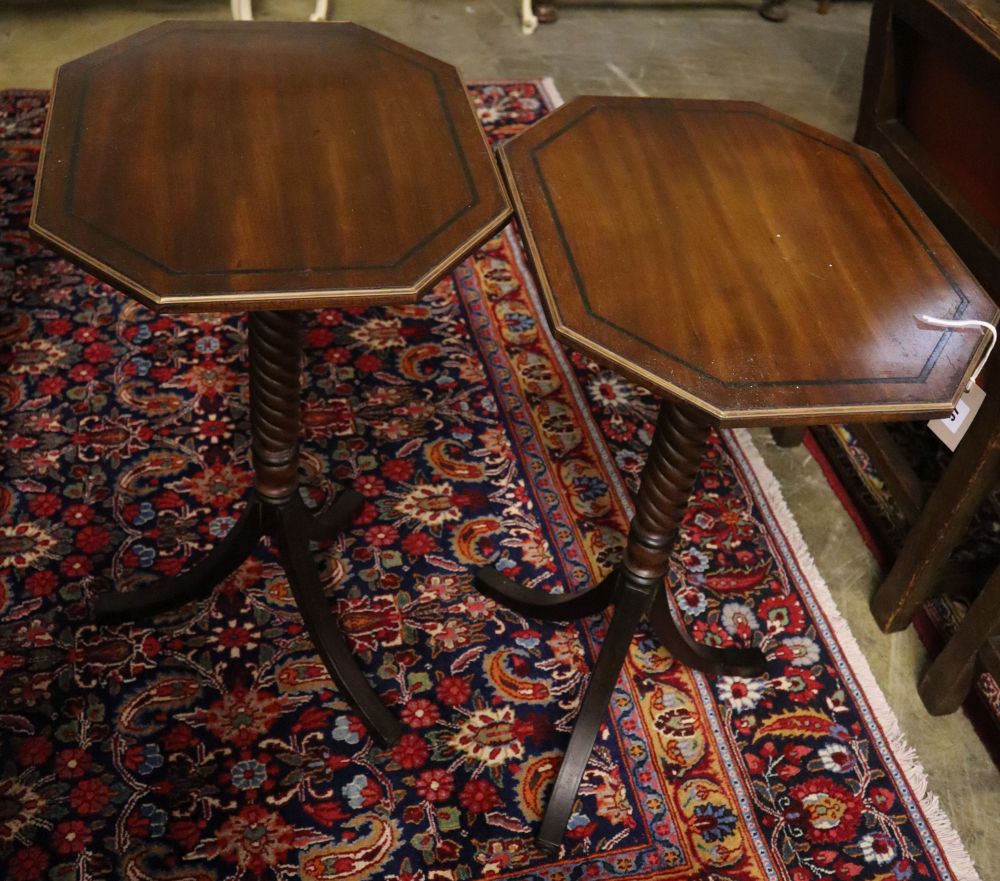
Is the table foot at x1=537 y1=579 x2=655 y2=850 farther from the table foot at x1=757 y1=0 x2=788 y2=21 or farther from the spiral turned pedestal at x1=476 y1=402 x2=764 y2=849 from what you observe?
the table foot at x1=757 y1=0 x2=788 y2=21

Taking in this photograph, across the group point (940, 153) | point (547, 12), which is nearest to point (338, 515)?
point (940, 153)

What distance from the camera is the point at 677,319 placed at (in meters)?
1.18

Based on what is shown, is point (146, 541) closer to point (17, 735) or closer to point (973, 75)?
point (17, 735)

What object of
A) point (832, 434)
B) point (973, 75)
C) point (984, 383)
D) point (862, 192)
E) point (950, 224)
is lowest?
point (832, 434)

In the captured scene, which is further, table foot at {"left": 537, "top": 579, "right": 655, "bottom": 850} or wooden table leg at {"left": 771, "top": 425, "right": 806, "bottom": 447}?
wooden table leg at {"left": 771, "top": 425, "right": 806, "bottom": 447}

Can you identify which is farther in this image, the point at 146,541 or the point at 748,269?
the point at 146,541

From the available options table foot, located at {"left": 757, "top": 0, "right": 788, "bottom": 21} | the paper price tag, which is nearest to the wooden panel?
the paper price tag

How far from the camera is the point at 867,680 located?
1.82 m

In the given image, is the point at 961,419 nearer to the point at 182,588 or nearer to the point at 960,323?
the point at 960,323

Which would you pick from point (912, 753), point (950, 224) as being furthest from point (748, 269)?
point (912, 753)

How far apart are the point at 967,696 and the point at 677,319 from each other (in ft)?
3.56

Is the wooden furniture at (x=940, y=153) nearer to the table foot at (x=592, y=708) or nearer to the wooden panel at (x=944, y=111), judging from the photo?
the wooden panel at (x=944, y=111)

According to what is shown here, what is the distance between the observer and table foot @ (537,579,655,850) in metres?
1.54

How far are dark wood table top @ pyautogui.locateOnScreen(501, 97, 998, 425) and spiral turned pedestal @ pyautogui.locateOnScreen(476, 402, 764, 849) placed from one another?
0.49 feet
